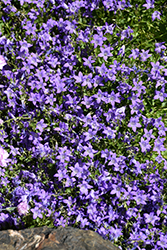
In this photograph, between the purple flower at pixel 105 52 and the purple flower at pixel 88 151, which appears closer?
the purple flower at pixel 88 151

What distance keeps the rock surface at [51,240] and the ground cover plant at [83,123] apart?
0.51 m

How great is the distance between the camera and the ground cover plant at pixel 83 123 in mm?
3367

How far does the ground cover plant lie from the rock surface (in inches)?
19.9

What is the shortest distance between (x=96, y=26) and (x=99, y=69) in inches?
30.2

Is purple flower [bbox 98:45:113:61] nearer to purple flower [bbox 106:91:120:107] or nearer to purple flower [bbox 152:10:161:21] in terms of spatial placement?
purple flower [bbox 106:91:120:107]

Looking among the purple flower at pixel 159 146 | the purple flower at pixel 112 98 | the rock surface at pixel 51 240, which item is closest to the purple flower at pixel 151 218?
the rock surface at pixel 51 240

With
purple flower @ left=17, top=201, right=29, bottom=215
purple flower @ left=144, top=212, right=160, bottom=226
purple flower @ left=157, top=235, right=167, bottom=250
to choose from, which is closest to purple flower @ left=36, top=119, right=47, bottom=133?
purple flower @ left=17, top=201, right=29, bottom=215

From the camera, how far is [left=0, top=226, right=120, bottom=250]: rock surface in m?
2.60

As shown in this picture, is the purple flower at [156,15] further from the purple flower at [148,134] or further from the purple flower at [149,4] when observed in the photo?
the purple flower at [148,134]

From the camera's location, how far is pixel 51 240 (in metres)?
2.65

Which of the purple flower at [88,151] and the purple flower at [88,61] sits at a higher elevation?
the purple flower at [88,61]

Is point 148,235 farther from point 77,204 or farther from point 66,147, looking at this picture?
point 66,147

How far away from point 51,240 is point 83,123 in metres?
1.57

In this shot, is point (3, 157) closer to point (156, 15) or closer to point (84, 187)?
point (84, 187)
